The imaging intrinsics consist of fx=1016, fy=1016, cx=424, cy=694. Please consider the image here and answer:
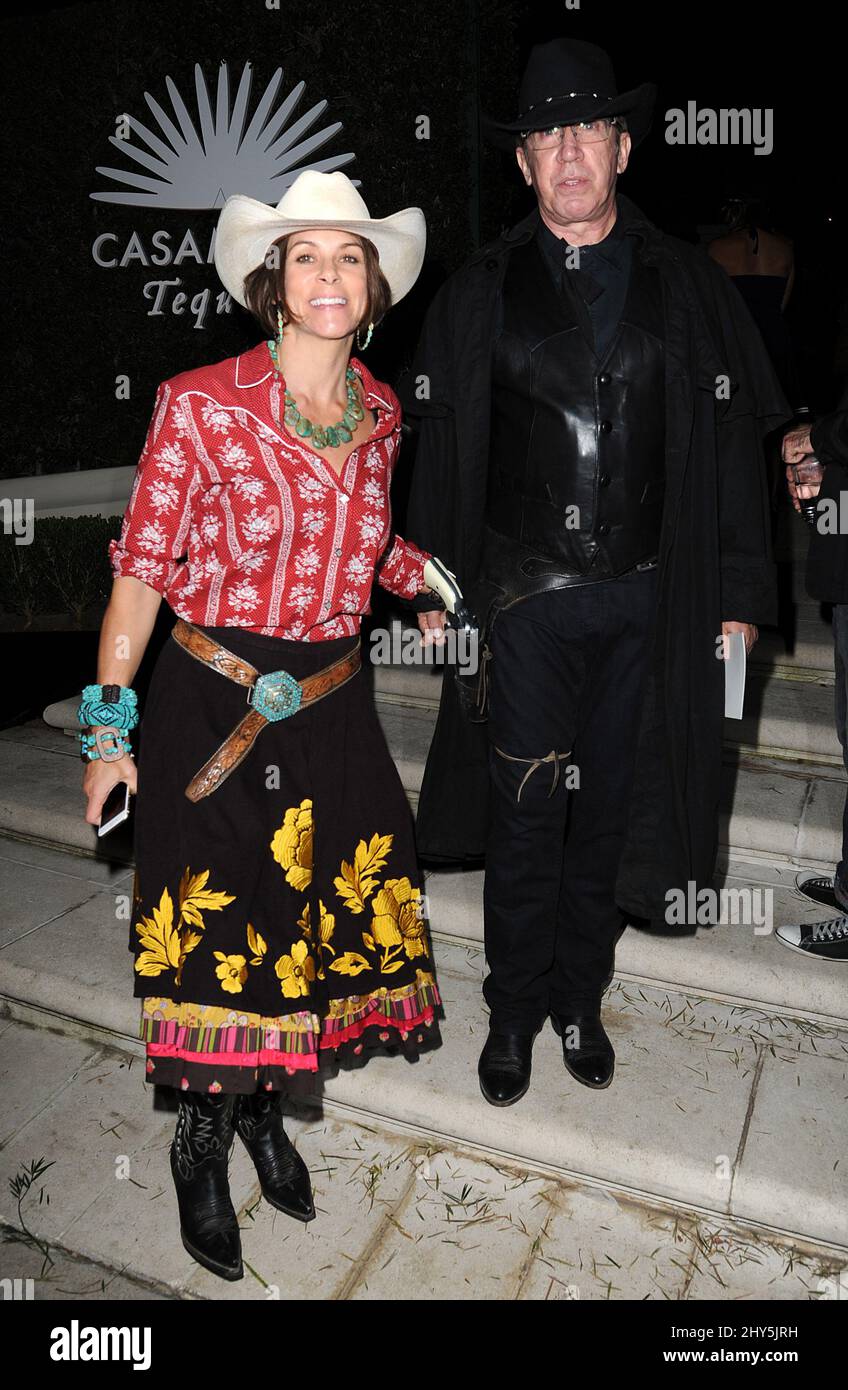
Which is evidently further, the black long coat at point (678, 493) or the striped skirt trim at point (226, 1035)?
the black long coat at point (678, 493)

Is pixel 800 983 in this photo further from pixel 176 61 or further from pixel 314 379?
pixel 176 61

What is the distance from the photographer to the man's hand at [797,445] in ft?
10.2

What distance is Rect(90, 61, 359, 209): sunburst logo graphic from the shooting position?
255 inches

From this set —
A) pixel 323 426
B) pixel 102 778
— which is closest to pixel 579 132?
pixel 323 426

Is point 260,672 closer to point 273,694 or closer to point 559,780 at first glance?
point 273,694

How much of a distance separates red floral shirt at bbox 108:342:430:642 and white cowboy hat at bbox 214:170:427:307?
8.1 inches

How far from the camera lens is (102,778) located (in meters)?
2.28

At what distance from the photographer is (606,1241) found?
271 cm

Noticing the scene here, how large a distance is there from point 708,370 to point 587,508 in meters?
0.49

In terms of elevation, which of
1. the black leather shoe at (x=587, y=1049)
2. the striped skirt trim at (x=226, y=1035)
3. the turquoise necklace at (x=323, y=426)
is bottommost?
the black leather shoe at (x=587, y=1049)

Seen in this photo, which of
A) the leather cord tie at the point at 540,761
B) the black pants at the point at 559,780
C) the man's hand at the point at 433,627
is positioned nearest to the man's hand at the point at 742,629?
the black pants at the point at 559,780

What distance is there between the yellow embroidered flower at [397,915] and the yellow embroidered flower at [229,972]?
40 centimetres

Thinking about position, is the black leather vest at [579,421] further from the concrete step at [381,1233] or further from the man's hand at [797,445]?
the concrete step at [381,1233]
